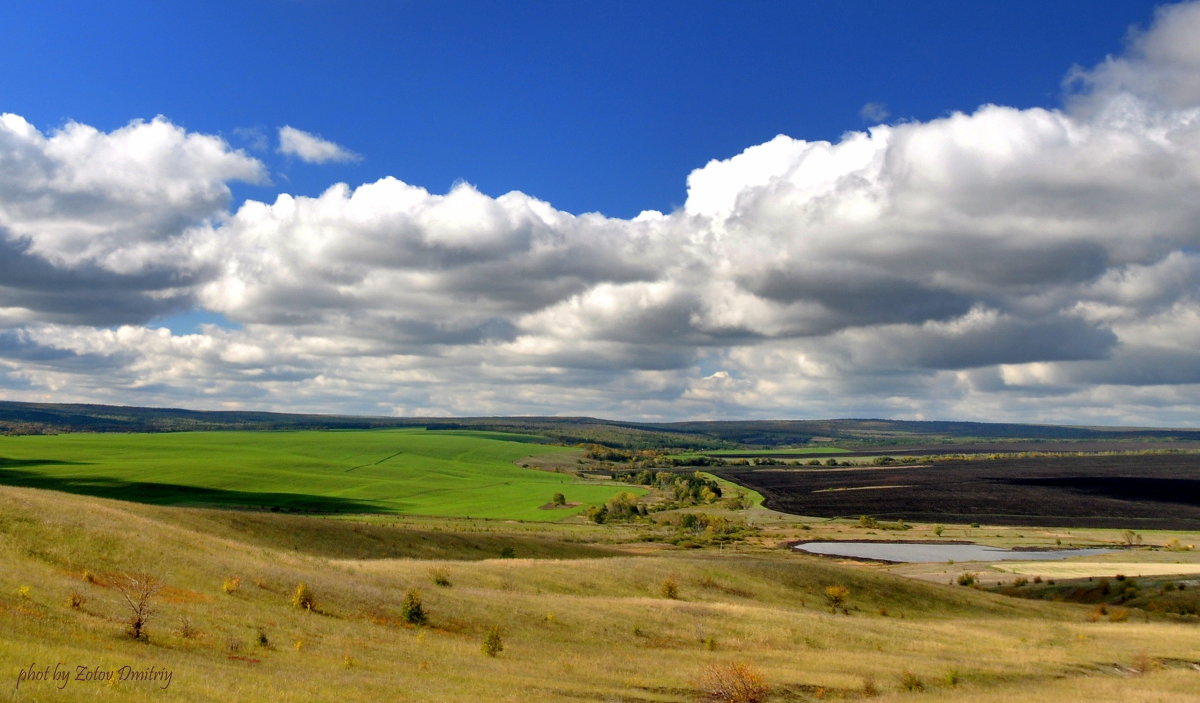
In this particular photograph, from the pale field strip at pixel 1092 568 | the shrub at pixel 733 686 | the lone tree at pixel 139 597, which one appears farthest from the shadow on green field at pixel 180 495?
the shrub at pixel 733 686

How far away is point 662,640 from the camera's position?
1613 inches

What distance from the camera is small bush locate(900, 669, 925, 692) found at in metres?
33.2

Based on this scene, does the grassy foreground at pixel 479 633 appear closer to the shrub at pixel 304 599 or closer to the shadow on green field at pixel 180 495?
the shrub at pixel 304 599

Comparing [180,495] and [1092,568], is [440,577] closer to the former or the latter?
[1092,568]

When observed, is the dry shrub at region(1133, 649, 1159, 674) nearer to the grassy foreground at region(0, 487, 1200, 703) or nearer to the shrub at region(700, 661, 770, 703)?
the grassy foreground at region(0, 487, 1200, 703)

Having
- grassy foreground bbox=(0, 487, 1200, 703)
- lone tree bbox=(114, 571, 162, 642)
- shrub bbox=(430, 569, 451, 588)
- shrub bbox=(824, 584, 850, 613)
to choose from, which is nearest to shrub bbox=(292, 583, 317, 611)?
grassy foreground bbox=(0, 487, 1200, 703)

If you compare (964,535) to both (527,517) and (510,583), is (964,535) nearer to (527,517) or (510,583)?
(527,517)

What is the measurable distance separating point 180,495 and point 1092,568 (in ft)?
523

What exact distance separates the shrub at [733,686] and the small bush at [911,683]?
22.9ft

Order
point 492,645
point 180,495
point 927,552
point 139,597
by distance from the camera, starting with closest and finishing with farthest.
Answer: point 139,597 < point 492,645 < point 927,552 < point 180,495

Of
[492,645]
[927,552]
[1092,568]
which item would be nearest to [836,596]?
[492,645]

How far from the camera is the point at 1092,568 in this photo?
102250mm

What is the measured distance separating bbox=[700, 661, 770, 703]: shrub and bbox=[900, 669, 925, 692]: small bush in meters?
6.98

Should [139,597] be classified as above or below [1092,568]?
above
